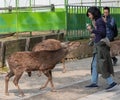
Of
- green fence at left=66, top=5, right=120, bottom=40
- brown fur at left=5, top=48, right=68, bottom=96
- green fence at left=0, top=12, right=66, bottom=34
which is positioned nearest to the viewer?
brown fur at left=5, top=48, right=68, bottom=96

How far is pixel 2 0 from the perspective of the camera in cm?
2533

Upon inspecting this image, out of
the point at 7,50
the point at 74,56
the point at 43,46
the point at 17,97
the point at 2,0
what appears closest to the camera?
the point at 17,97

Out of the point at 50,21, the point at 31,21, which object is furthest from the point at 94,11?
the point at 50,21

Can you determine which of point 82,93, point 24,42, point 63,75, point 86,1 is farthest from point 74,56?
point 86,1

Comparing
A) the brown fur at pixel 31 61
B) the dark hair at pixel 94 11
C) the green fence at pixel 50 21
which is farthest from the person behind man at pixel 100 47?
the green fence at pixel 50 21

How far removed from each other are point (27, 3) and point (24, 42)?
10058mm

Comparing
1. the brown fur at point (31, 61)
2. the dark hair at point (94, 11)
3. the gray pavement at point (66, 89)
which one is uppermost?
the dark hair at point (94, 11)

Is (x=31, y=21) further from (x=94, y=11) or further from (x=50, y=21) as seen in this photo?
(x=94, y=11)

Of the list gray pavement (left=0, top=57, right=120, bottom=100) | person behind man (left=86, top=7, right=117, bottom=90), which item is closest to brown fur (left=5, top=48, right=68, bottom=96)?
gray pavement (left=0, top=57, right=120, bottom=100)

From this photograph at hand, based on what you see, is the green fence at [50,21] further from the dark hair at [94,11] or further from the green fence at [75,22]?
the dark hair at [94,11]

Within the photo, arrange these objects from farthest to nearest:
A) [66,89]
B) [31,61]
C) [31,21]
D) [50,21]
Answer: [50,21] → [31,21] → [66,89] → [31,61]

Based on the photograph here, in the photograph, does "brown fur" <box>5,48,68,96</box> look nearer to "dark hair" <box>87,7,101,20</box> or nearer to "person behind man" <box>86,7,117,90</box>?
"person behind man" <box>86,7,117,90</box>

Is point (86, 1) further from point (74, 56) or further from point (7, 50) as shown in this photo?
point (7, 50)

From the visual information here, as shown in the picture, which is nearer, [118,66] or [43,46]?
[43,46]
